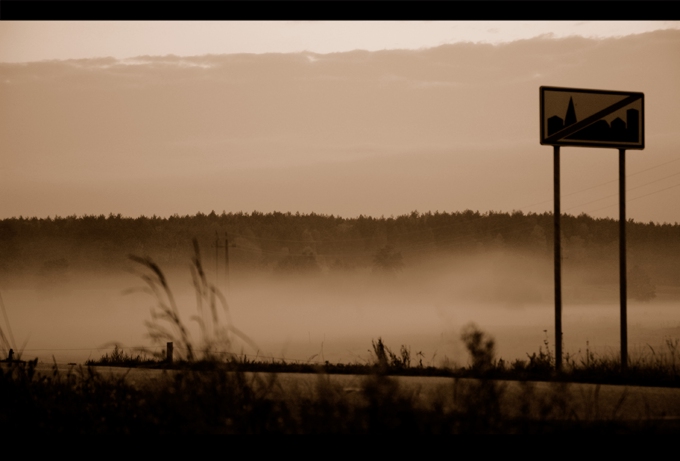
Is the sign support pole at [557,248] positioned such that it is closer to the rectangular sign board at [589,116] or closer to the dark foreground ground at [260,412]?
the rectangular sign board at [589,116]

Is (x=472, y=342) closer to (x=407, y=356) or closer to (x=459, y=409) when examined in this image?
(x=459, y=409)

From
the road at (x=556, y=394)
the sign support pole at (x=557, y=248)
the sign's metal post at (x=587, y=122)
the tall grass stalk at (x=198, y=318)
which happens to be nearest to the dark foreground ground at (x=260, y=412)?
the road at (x=556, y=394)

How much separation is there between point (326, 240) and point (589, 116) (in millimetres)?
122423

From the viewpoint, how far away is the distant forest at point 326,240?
312 feet

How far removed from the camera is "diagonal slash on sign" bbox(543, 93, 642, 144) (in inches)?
408

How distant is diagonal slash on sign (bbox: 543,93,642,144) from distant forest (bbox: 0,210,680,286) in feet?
243

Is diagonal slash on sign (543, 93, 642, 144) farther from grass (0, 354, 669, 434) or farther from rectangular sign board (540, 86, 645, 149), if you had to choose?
grass (0, 354, 669, 434)

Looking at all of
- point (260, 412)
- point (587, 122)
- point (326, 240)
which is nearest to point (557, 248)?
point (587, 122)

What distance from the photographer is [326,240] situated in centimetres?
13262

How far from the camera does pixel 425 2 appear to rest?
3951 millimetres

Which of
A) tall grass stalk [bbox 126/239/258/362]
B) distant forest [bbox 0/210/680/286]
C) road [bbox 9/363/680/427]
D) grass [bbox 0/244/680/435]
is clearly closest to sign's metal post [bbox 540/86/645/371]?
road [bbox 9/363/680/427]

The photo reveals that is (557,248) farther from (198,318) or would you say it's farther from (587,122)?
(198,318)

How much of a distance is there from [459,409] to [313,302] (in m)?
150

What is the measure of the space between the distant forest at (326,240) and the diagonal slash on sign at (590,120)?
7401 cm
